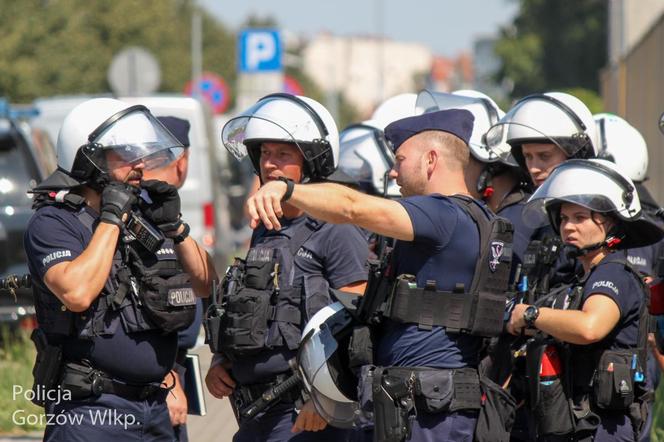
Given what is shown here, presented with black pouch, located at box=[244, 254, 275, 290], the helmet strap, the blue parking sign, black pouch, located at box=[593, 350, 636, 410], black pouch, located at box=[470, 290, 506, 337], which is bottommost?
black pouch, located at box=[593, 350, 636, 410]

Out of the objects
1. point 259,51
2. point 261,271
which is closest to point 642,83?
point 261,271

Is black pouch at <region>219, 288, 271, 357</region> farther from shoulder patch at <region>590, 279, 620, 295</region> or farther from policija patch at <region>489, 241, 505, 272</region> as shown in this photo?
shoulder patch at <region>590, 279, 620, 295</region>

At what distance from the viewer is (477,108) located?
6102 mm

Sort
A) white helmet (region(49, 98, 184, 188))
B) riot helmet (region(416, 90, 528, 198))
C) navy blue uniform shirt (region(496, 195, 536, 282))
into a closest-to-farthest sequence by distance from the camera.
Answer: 1. white helmet (region(49, 98, 184, 188))
2. navy blue uniform shirt (region(496, 195, 536, 282))
3. riot helmet (region(416, 90, 528, 198))

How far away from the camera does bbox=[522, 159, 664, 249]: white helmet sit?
4.88 meters

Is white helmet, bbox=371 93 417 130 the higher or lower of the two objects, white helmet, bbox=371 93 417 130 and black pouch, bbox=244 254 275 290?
the higher

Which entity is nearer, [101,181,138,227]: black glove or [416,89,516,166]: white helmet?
[101,181,138,227]: black glove

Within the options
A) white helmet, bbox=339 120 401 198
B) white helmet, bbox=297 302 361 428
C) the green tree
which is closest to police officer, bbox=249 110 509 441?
white helmet, bbox=297 302 361 428

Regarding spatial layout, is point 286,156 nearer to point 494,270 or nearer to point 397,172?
point 397,172

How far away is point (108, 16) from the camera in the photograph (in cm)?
4197

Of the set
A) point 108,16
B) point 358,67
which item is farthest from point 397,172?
point 358,67

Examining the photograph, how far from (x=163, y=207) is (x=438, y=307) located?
1141 mm

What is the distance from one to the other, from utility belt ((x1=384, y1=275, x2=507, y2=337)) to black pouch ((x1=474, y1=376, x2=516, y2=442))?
0.22m

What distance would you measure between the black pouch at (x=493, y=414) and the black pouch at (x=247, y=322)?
0.88 m
